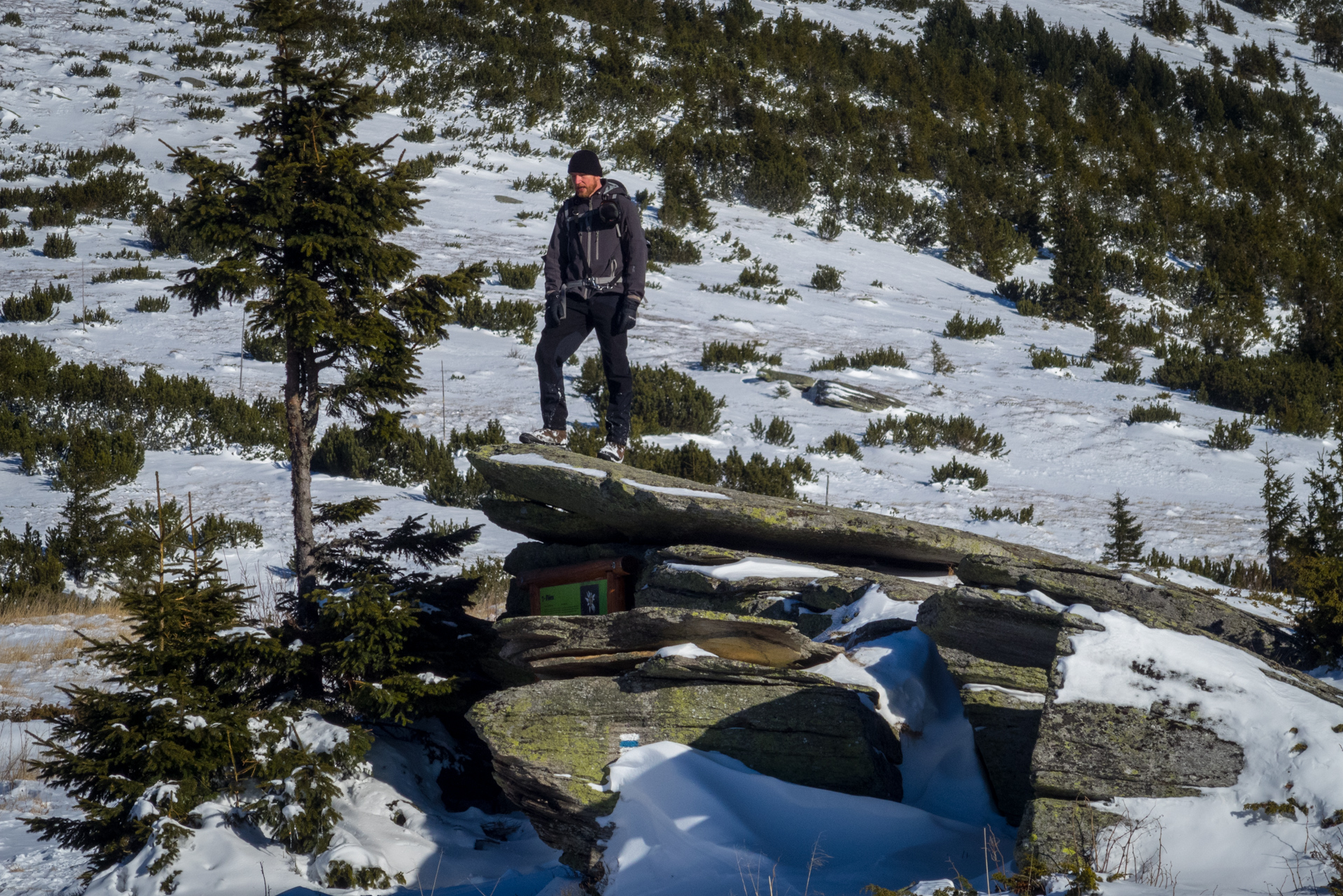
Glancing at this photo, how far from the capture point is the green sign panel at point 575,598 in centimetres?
589

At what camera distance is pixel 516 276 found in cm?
1612

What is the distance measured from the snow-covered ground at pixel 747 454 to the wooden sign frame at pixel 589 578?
1355 mm

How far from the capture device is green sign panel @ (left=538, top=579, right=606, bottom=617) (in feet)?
19.3

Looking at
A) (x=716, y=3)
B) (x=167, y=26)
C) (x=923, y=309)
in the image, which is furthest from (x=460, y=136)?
(x=716, y=3)

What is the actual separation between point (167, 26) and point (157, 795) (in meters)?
29.4

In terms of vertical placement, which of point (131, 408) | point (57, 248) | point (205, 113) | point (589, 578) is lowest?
point (589, 578)

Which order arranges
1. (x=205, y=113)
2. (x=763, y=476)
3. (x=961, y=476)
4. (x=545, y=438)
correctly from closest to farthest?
(x=545, y=438) < (x=763, y=476) < (x=961, y=476) < (x=205, y=113)

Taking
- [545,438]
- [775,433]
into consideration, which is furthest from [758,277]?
[545,438]

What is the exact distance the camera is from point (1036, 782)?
3.40m

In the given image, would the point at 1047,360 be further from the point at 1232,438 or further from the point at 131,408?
the point at 131,408

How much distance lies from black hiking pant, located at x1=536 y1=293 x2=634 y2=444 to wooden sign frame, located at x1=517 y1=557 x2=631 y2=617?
0.87 meters

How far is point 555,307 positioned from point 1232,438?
10.0 meters

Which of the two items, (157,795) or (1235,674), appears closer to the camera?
(1235,674)

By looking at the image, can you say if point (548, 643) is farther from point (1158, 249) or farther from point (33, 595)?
point (1158, 249)
